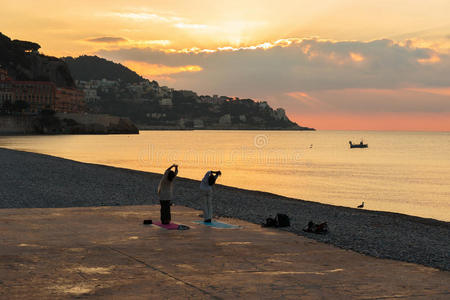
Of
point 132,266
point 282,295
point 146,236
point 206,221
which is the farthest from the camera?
point 206,221

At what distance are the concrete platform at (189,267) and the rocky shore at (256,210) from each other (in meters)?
1.41

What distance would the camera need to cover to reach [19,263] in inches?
404

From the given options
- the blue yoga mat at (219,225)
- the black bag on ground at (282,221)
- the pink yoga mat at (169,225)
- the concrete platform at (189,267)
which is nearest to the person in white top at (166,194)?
the pink yoga mat at (169,225)

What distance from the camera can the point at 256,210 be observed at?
2344cm

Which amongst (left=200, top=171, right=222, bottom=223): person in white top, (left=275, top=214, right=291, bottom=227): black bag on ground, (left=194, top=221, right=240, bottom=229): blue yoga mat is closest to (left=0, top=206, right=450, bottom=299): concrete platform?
(left=194, top=221, right=240, bottom=229): blue yoga mat

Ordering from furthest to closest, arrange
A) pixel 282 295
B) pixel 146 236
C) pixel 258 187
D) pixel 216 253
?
pixel 258 187, pixel 146 236, pixel 216 253, pixel 282 295

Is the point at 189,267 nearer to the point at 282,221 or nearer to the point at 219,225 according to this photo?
the point at 219,225

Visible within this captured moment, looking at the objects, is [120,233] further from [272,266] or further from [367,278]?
[367,278]

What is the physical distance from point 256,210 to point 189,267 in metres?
13.4

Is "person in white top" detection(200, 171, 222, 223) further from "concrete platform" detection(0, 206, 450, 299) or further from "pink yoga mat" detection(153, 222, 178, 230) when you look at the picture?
"concrete platform" detection(0, 206, 450, 299)

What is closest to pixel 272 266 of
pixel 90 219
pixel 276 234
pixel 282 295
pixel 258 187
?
pixel 282 295

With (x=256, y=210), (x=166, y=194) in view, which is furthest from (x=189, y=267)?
(x=256, y=210)

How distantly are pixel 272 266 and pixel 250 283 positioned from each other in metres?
1.40

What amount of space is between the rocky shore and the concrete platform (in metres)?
1.41
